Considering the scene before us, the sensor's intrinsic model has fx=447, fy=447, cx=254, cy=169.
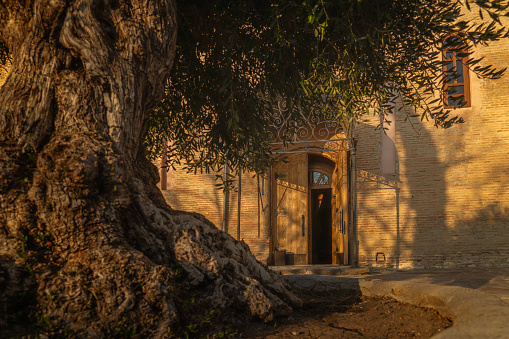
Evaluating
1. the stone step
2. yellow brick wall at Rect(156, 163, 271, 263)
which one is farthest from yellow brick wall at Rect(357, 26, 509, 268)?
yellow brick wall at Rect(156, 163, 271, 263)

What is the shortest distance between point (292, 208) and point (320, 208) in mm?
4216

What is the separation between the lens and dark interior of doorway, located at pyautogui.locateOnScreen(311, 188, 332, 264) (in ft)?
57.6

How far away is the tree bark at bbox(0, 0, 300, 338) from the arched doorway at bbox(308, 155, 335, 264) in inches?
437

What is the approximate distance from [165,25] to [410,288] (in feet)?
11.2

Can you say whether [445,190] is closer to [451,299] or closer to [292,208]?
[292,208]

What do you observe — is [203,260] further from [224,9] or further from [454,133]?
Answer: [454,133]

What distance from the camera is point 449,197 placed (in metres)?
12.3

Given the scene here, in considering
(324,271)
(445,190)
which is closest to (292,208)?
(324,271)

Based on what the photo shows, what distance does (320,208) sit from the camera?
18406mm

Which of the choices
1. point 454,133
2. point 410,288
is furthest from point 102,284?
point 454,133

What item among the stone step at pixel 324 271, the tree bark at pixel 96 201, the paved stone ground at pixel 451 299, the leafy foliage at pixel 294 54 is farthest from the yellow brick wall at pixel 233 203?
the tree bark at pixel 96 201

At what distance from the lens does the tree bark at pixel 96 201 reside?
9.64 ft

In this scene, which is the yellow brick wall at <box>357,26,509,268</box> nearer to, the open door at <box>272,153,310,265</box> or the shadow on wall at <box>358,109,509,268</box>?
the shadow on wall at <box>358,109,509,268</box>

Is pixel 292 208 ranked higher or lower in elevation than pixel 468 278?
higher
